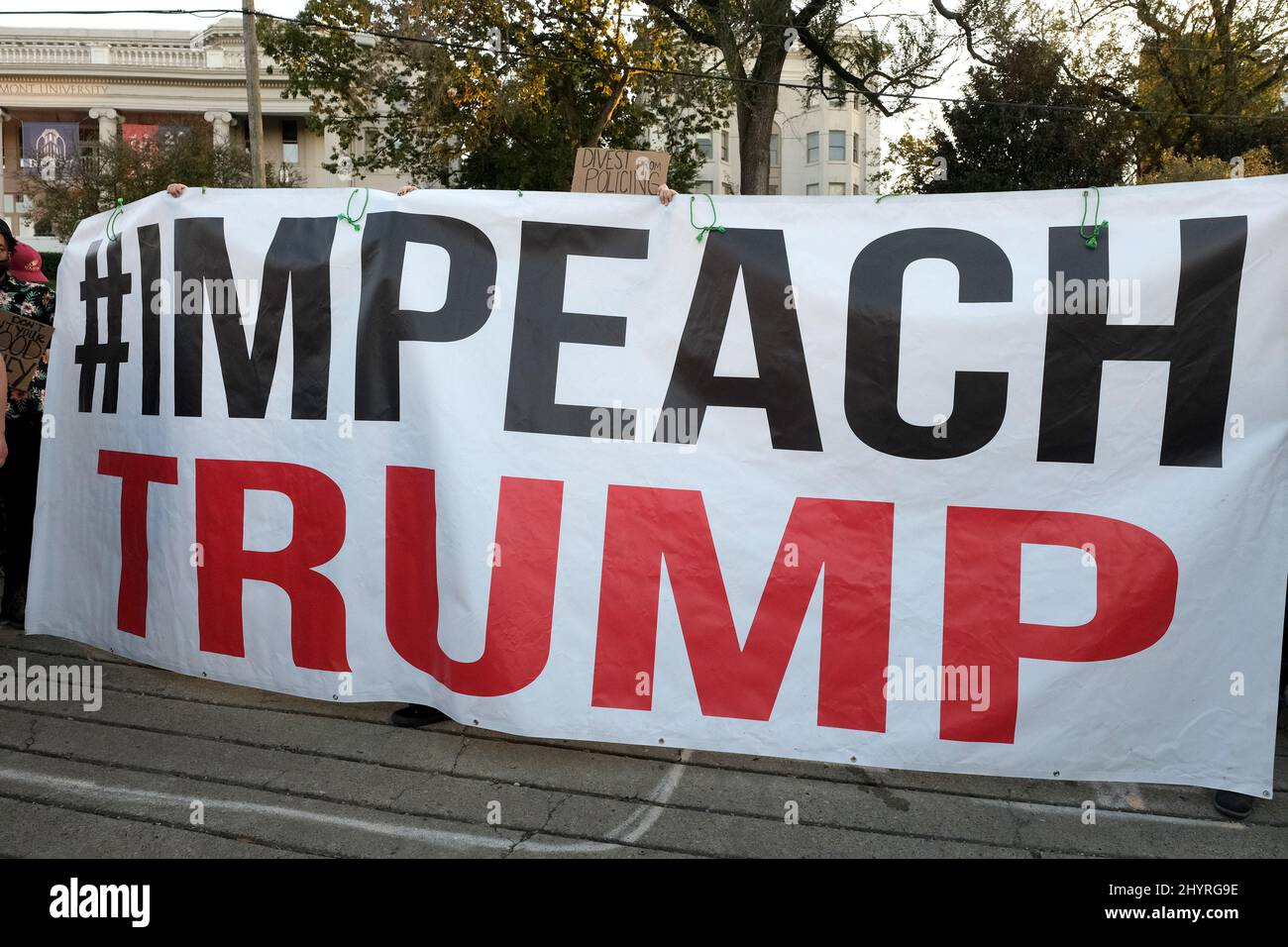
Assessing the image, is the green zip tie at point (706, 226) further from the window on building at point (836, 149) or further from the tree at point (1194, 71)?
the window on building at point (836, 149)

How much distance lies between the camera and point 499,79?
19031mm

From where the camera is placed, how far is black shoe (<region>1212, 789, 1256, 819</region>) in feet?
9.76

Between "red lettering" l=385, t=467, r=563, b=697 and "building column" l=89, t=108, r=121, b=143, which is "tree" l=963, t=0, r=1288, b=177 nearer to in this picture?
"red lettering" l=385, t=467, r=563, b=697

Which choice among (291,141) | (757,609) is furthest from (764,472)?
(291,141)

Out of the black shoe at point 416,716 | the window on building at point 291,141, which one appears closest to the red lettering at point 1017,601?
the black shoe at point 416,716

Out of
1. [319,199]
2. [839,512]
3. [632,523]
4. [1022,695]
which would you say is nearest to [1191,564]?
[1022,695]

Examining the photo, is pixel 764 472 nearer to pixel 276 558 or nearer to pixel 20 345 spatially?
pixel 276 558

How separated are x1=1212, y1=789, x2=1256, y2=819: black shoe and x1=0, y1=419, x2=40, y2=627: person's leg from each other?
16.2 ft

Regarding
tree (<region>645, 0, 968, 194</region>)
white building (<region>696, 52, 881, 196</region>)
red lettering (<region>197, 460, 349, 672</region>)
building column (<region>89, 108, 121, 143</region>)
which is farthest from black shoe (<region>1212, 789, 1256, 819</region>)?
white building (<region>696, 52, 881, 196</region>)

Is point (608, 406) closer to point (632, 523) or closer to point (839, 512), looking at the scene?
point (632, 523)

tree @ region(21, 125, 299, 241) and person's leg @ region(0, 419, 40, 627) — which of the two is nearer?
person's leg @ region(0, 419, 40, 627)

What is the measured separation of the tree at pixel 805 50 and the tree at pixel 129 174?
44.8ft

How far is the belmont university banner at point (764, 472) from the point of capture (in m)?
3.09

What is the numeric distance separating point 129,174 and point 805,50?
18130 millimetres
